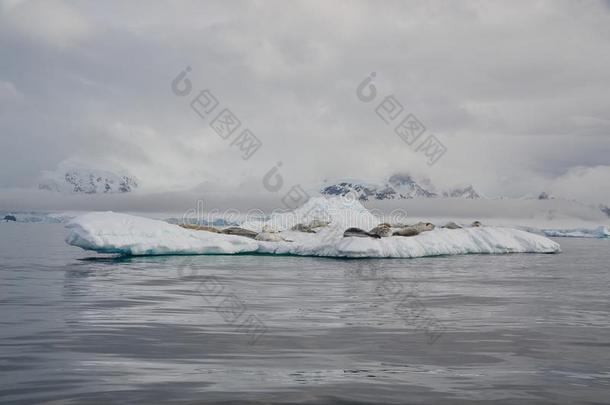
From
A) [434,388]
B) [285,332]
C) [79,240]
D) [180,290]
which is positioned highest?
[79,240]

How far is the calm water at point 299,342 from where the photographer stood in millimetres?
7949

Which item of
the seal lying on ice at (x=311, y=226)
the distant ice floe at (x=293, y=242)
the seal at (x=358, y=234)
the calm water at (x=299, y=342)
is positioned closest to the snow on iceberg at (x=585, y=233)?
the distant ice floe at (x=293, y=242)

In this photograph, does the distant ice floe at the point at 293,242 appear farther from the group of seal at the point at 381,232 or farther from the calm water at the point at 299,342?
the calm water at the point at 299,342

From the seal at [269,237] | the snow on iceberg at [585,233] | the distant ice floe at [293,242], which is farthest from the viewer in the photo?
the snow on iceberg at [585,233]

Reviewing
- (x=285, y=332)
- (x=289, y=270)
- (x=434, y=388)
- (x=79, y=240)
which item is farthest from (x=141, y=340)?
(x=79, y=240)

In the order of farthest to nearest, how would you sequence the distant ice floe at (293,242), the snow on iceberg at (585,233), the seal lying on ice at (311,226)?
the snow on iceberg at (585,233) < the seal lying on ice at (311,226) < the distant ice floe at (293,242)

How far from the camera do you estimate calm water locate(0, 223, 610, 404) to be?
26.1ft

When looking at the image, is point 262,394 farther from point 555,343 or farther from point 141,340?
point 555,343

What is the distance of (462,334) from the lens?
12.6 m

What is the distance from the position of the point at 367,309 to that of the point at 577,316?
5.55m

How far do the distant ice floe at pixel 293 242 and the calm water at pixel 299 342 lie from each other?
11.4 m

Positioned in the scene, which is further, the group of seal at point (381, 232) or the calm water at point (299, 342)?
the group of seal at point (381, 232)

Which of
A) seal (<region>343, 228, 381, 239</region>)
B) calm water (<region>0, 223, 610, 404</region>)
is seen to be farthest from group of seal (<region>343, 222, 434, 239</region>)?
calm water (<region>0, 223, 610, 404</region>)

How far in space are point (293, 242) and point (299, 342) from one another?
114ft
